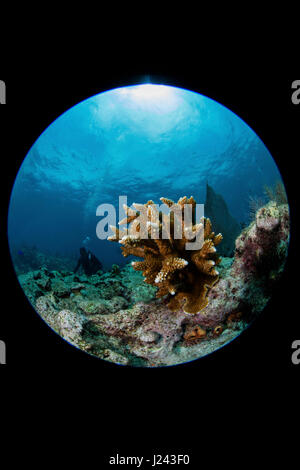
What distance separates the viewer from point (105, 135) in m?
28.7

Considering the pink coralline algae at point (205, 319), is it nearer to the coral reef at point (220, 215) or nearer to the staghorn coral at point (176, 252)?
the staghorn coral at point (176, 252)

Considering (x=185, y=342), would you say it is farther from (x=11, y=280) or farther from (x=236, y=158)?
(x=236, y=158)

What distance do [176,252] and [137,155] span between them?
3351cm

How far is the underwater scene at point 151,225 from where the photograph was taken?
248 centimetres

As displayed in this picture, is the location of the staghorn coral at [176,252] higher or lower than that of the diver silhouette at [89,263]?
lower

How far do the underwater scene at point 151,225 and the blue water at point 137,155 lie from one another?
190 mm

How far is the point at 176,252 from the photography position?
254cm

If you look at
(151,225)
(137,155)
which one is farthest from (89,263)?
(137,155)

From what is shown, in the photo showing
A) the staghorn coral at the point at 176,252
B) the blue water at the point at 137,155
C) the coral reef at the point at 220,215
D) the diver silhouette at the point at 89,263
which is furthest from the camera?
the blue water at the point at 137,155

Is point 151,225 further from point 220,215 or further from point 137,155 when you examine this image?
point 137,155

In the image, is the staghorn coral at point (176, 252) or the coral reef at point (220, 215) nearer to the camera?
the staghorn coral at point (176, 252)

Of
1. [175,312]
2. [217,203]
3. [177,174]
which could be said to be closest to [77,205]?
[177,174]

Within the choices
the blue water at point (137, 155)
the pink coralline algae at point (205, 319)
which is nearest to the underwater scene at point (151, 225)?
the pink coralline algae at point (205, 319)

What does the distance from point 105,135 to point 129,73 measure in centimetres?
3071
